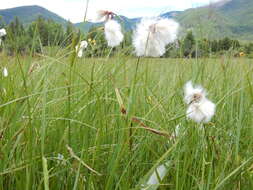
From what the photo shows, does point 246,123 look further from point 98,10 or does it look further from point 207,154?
point 98,10

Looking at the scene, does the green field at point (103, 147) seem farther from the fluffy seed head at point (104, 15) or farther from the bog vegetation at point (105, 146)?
the fluffy seed head at point (104, 15)

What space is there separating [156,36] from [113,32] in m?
0.21

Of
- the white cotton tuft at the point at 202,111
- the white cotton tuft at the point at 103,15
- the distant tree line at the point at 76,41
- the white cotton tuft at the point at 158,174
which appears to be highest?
the white cotton tuft at the point at 103,15

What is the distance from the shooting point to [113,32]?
3.62 ft

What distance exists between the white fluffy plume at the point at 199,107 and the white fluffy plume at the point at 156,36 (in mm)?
156

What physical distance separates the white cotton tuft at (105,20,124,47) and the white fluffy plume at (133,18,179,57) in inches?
5.5

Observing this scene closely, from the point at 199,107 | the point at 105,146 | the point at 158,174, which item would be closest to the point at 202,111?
the point at 199,107

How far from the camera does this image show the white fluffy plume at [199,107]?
89 centimetres

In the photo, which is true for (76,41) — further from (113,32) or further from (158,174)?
(158,174)

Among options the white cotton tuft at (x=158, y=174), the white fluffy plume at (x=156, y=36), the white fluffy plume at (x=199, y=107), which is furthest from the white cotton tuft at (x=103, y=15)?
the white cotton tuft at (x=158, y=174)

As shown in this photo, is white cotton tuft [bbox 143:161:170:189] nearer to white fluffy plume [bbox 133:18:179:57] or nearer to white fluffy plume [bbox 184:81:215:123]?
white fluffy plume [bbox 184:81:215:123]

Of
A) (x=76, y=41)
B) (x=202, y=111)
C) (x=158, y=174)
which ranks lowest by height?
(x=158, y=174)

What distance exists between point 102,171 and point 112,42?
1.46ft

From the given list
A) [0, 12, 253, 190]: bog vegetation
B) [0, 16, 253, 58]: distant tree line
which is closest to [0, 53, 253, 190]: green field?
[0, 12, 253, 190]: bog vegetation
